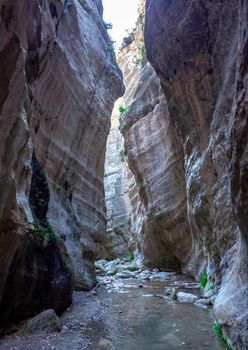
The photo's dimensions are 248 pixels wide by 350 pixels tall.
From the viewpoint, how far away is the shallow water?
518 centimetres

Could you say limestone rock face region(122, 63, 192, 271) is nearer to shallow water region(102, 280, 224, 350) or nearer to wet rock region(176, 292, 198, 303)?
wet rock region(176, 292, 198, 303)

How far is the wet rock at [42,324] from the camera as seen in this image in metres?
5.63

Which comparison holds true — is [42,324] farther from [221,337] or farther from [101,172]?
[101,172]

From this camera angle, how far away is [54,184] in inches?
416

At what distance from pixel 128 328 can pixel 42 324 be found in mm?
1565

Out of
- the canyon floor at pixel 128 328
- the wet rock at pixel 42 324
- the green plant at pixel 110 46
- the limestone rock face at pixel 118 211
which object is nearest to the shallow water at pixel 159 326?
the canyon floor at pixel 128 328

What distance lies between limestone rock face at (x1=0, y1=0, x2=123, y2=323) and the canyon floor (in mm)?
738

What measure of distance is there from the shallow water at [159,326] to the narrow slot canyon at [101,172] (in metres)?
0.04

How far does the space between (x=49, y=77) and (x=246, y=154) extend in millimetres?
7113

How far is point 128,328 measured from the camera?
Result: 6.23 meters

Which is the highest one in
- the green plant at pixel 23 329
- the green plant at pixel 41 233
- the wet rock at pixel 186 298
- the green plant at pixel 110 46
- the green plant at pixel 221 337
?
the green plant at pixel 110 46

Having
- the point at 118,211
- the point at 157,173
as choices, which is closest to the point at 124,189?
the point at 118,211

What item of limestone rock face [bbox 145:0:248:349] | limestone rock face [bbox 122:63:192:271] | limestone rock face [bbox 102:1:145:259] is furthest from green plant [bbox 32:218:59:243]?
limestone rock face [bbox 102:1:145:259]

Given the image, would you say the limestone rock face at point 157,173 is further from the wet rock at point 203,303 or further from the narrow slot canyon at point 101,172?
the wet rock at point 203,303
